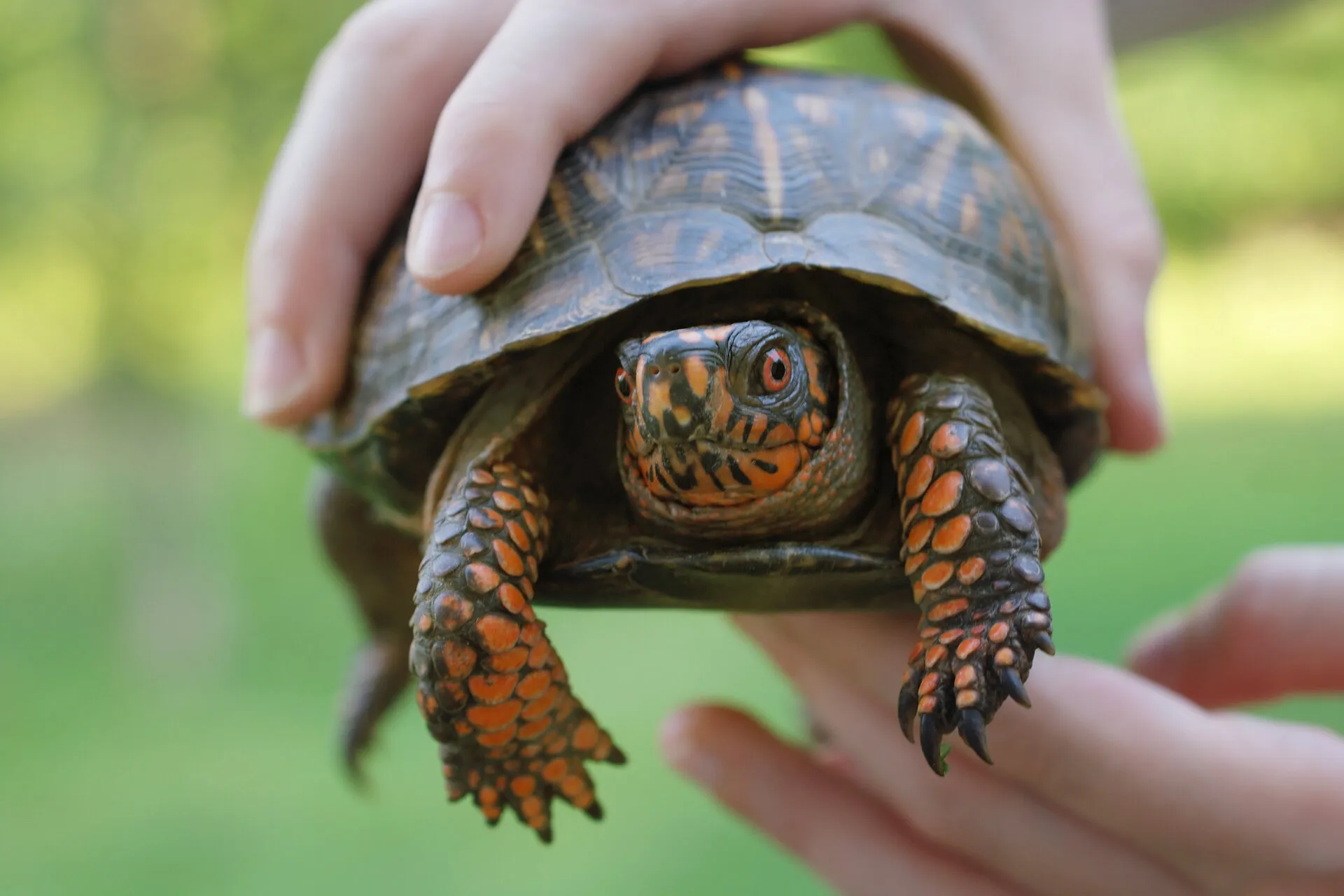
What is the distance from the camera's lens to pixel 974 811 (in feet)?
4.76

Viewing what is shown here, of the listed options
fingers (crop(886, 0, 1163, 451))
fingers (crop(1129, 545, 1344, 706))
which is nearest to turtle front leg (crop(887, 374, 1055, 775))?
fingers (crop(886, 0, 1163, 451))

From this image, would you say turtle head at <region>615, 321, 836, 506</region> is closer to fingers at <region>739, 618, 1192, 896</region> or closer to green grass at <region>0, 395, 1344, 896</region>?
fingers at <region>739, 618, 1192, 896</region>

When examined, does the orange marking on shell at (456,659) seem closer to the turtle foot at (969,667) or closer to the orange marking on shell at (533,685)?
the orange marking on shell at (533,685)

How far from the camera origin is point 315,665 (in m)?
4.63

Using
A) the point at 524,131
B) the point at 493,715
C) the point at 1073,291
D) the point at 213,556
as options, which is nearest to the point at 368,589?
the point at 493,715

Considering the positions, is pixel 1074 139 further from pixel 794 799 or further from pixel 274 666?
pixel 274 666

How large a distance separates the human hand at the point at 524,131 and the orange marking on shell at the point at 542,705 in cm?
44

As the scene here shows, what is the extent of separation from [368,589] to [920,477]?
3.85 feet

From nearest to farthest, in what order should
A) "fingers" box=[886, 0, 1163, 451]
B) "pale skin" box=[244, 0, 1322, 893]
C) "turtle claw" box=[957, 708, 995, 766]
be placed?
"turtle claw" box=[957, 708, 995, 766], "pale skin" box=[244, 0, 1322, 893], "fingers" box=[886, 0, 1163, 451]

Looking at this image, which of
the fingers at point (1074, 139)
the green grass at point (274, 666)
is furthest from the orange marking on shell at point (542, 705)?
the green grass at point (274, 666)

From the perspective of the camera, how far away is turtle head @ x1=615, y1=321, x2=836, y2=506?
0.97m

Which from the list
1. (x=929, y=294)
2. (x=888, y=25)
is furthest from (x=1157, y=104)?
(x=929, y=294)

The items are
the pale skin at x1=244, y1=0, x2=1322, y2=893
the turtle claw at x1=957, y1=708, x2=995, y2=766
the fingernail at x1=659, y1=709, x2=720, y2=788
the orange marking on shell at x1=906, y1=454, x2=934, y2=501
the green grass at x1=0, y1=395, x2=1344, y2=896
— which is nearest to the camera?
the turtle claw at x1=957, y1=708, x2=995, y2=766

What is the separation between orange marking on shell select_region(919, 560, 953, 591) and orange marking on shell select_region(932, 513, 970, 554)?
0.01m
